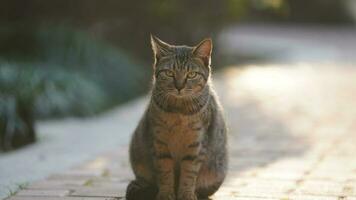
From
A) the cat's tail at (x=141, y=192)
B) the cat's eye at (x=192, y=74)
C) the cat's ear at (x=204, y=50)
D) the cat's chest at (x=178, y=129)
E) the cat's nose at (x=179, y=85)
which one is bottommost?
the cat's tail at (x=141, y=192)

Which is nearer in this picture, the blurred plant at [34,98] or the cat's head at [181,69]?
the cat's head at [181,69]

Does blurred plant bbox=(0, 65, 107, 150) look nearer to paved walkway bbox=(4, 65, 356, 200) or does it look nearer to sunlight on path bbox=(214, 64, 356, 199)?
paved walkway bbox=(4, 65, 356, 200)

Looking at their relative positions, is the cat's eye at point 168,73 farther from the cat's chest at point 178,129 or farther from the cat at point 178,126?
the cat's chest at point 178,129

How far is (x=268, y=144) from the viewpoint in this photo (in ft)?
24.0

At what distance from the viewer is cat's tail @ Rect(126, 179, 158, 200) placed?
15.6 ft

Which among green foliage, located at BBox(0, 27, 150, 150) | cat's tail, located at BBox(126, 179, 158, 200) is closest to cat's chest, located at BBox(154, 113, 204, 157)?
cat's tail, located at BBox(126, 179, 158, 200)

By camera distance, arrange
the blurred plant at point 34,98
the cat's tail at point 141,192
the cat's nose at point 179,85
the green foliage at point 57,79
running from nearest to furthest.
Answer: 1. the cat's nose at point 179,85
2. the cat's tail at point 141,192
3. the blurred plant at point 34,98
4. the green foliage at point 57,79

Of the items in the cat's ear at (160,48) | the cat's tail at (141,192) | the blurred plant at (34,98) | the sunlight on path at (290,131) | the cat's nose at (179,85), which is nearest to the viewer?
the cat's nose at (179,85)

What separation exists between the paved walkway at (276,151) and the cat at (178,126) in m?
0.44

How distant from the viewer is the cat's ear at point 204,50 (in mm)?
4637

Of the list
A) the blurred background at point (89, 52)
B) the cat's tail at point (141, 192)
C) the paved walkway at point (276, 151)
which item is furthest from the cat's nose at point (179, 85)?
the blurred background at point (89, 52)

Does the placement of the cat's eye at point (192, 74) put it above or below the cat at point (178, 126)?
above

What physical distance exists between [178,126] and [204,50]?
0.50m

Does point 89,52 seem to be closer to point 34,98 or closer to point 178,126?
point 34,98
